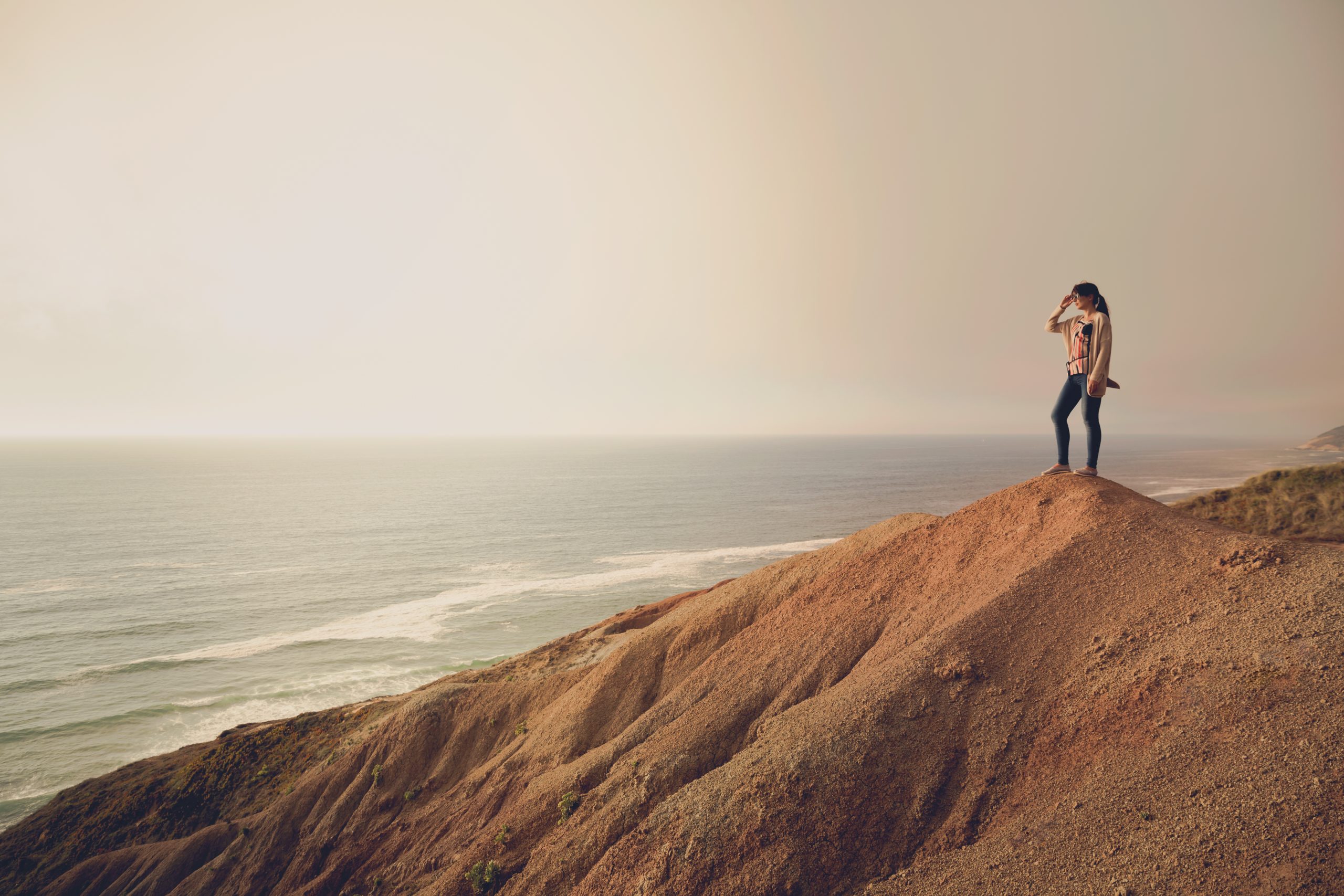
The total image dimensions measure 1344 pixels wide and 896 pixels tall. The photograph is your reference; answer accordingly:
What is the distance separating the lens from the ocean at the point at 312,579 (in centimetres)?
3503

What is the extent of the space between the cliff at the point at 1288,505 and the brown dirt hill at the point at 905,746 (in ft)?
43.3

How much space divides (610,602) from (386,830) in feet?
117

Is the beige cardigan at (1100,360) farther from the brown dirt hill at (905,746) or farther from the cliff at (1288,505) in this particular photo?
the cliff at (1288,505)

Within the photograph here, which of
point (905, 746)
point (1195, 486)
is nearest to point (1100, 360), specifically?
point (905, 746)

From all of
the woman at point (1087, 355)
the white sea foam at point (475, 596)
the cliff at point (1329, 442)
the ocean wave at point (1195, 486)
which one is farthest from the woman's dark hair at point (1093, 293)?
the cliff at point (1329, 442)

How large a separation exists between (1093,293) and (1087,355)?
1.28 m

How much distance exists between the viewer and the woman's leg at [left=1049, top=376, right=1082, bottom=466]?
13055 millimetres

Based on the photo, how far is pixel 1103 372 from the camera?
12148 mm

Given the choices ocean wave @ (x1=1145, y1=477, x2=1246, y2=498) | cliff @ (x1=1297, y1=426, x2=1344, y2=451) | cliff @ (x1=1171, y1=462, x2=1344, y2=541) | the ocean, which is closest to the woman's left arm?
cliff @ (x1=1171, y1=462, x2=1344, y2=541)

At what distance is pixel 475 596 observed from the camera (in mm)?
54406

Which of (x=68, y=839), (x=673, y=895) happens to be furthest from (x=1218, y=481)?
(x=68, y=839)

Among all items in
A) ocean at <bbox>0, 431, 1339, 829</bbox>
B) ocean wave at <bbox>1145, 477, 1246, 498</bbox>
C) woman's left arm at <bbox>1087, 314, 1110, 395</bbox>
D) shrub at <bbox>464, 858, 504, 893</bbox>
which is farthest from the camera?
ocean wave at <bbox>1145, 477, 1246, 498</bbox>

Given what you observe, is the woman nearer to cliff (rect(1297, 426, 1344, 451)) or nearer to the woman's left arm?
the woman's left arm

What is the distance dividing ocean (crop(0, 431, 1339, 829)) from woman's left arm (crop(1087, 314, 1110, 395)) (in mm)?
37672
